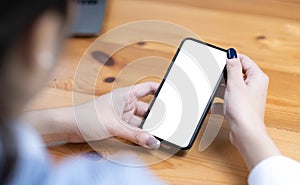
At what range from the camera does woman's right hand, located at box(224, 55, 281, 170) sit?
0.60 metres

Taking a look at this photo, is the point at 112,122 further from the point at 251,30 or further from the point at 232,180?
the point at 251,30

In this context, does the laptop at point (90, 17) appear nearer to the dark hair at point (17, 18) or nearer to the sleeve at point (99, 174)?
the sleeve at point (99, 174)

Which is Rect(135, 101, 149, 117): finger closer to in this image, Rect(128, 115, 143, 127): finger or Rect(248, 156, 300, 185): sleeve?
Rect(128, 115, 143, 127): finger

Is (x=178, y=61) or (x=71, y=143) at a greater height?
(x=178, y=61)

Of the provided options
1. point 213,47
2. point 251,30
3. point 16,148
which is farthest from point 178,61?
point 16,148

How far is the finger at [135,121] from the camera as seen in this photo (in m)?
0.65

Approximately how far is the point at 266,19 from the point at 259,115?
0.77ft

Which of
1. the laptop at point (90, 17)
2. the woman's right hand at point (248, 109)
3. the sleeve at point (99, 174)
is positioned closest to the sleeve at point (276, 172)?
A: the woman's right hand at point (248, 109)

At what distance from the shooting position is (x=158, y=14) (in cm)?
81

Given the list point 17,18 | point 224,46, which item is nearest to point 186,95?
point 224,46

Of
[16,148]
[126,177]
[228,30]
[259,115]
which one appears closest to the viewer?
[16,148]

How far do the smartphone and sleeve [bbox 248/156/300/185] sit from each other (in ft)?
0.32

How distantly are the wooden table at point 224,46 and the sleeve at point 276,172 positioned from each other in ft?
0.11

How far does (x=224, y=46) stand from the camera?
30.0 inches
